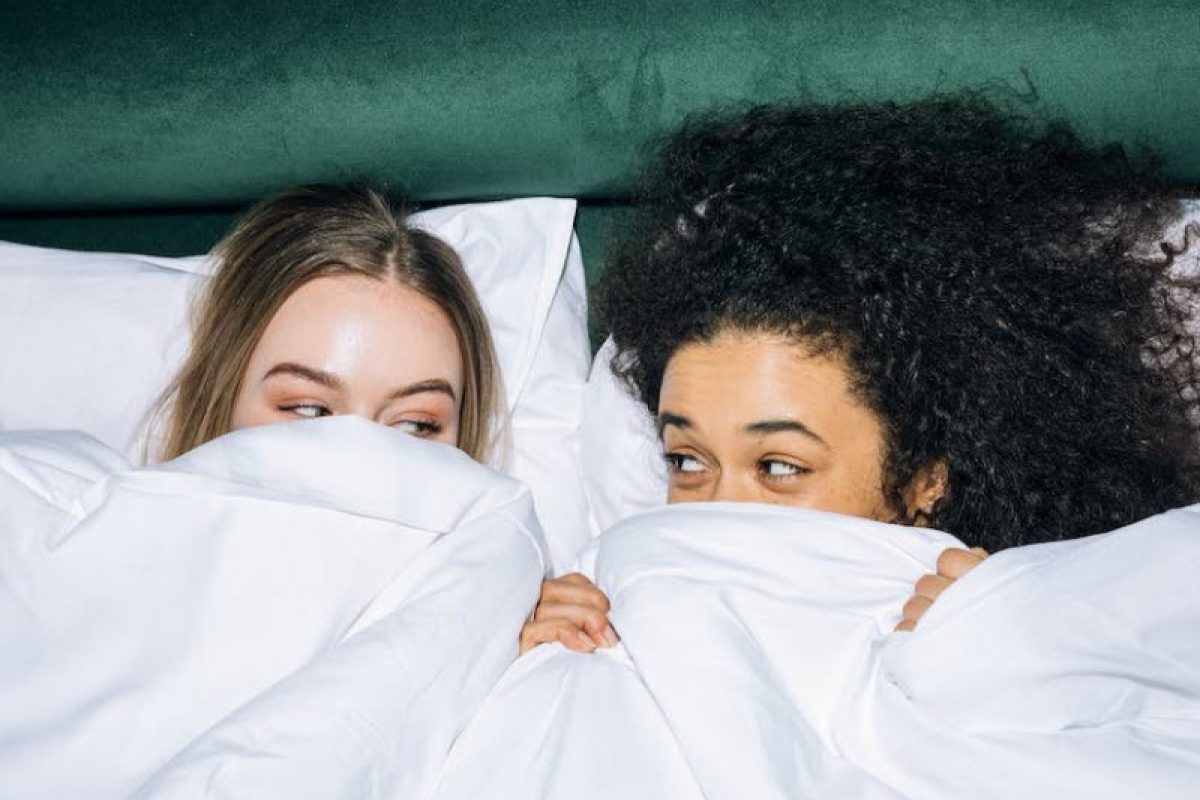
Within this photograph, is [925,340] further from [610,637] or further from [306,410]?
[306,410]

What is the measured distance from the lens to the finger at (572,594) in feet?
4.08

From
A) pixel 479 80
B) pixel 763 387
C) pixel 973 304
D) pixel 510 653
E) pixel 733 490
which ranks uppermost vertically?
pixel 479 80

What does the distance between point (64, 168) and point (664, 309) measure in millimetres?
1075

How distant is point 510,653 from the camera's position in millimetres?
1172

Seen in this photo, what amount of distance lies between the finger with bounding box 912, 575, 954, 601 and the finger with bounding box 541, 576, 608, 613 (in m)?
0.35

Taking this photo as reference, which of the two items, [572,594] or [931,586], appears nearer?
[931,586]

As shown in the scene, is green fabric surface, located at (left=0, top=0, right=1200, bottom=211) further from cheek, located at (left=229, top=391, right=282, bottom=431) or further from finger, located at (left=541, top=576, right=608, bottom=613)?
finger, located at (left=541, top=576, right=608, bottom=613)

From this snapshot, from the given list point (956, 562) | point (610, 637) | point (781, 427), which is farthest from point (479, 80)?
point (956, 562)

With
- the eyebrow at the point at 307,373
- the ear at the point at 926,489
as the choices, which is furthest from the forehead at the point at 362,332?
the ear at the point at 926,489

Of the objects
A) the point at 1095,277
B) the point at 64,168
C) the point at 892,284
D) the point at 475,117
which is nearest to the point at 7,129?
the point at 64,168

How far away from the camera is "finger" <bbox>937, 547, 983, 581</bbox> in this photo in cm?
113

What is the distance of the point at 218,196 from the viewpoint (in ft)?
5.80

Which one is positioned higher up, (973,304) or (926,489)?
(973,304)

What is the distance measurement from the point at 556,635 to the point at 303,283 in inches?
24.6
